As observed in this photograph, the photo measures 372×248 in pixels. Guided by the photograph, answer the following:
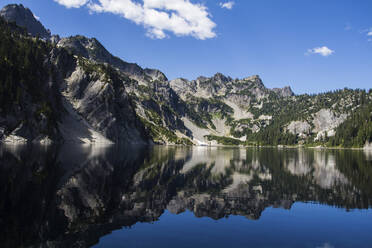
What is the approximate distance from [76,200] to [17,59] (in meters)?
155

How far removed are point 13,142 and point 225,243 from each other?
408ft

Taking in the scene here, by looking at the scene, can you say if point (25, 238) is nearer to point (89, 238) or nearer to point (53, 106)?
point (89, 238)

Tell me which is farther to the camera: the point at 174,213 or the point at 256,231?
the point at 174,213

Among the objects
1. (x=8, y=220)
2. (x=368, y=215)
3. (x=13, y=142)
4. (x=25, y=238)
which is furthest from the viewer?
(x=13, y=142)

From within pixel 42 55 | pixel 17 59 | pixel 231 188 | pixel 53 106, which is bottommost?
pixel 231 188

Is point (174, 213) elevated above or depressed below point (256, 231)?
below

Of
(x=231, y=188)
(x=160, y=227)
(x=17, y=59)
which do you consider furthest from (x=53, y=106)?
(x=160, y=227)

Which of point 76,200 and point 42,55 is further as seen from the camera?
point 42,55

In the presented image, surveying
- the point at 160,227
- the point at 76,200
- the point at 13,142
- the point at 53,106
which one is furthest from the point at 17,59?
the point at 160,227

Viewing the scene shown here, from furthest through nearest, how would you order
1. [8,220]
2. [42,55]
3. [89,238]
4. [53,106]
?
[42,55], [53,106], [8,220], [89,238]

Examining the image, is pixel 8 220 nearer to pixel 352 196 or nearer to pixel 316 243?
pixel 316 243

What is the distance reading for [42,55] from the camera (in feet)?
619

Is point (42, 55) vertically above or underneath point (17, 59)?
above

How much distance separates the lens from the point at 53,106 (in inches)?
6860
